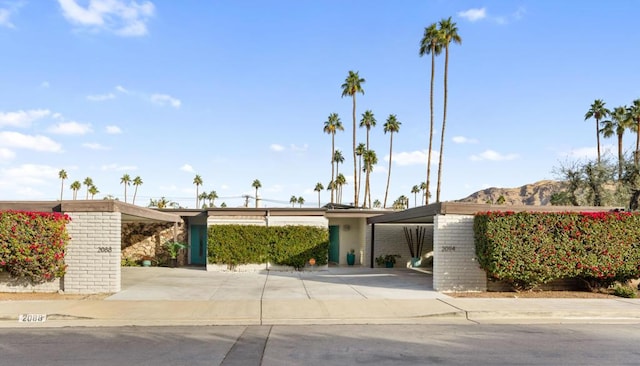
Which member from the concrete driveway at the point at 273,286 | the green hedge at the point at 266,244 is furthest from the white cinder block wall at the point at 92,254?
the green hedge at the point at 266,244

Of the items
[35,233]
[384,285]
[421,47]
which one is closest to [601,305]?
[384,285]

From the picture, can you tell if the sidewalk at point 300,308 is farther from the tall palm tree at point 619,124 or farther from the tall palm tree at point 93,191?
the tall palm tree at point 93,191

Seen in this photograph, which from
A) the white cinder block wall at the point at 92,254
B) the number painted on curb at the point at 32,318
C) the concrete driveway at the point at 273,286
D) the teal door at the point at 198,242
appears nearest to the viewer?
the number painted on curb at the point at 32,318

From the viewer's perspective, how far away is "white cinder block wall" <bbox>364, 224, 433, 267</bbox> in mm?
26797

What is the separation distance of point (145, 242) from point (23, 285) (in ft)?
39.0

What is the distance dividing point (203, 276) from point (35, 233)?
25.2 ft

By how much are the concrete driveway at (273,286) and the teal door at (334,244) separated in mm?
6264

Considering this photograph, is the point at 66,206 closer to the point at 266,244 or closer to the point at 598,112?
the point at 266,244

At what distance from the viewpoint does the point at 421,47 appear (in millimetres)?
38250

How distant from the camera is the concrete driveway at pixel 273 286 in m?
14.5

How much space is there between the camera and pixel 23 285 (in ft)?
49.1

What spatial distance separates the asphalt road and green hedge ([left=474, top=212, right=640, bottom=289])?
13.6ft

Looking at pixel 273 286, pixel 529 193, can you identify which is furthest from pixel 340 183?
pixel 529 193

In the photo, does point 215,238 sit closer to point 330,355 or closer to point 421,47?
point 330,355
